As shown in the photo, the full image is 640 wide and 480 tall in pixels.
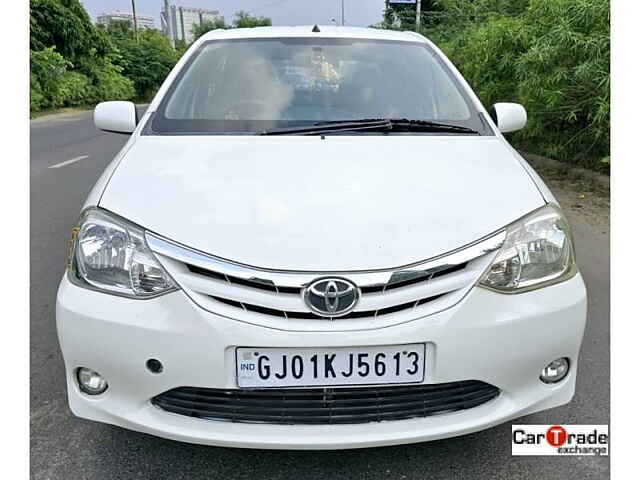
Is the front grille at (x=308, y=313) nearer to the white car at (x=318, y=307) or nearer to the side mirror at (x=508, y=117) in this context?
the white car at (x=318, y=307)

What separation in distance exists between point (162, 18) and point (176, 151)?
57.3 metres

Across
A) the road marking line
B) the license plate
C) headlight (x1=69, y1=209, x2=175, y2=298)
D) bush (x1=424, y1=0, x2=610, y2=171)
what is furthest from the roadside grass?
the license plate

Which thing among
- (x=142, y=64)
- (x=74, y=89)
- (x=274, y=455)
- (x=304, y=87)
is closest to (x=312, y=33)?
(x=304, y=87)

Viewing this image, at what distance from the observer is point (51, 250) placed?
418cm

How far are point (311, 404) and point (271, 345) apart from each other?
24cm

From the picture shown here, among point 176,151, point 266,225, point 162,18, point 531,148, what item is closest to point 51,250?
point 176,151

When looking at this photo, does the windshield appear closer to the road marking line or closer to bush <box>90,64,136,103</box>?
the road marking line

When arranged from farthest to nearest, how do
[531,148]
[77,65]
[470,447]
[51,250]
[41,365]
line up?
[77,65] → [531,148] → [51,250] → [41,365] → [470,447]

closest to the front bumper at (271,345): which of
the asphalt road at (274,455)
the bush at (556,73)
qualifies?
the asphalt road at (274,455)

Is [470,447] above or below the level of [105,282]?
below

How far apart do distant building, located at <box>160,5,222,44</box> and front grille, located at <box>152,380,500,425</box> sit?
55.4 m

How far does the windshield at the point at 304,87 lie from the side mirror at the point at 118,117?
27 centimetres

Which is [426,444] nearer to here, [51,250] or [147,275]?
[147,275]

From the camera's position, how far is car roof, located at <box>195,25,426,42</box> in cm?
302
